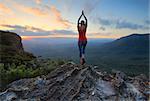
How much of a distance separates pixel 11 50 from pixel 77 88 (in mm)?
15560

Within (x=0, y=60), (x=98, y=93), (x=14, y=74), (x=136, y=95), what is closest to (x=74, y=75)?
(x=98, y=93)

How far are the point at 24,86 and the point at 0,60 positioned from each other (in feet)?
31.4

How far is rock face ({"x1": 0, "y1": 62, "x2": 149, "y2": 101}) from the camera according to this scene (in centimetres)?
1506

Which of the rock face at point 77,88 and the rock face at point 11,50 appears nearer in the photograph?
the rock face at point 77,88

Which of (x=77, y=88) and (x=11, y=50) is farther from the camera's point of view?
(x=11, y=50)

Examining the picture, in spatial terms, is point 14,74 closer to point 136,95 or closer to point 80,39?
point 80,39

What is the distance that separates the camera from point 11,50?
96.9 ft

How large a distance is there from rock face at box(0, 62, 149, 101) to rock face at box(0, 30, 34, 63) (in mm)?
9522

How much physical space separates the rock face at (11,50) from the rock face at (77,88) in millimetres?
9522

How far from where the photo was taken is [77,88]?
15289mm

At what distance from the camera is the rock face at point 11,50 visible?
1041 inches

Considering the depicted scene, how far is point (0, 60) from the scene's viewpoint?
84.2 feet

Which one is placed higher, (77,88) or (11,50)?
(77,88)

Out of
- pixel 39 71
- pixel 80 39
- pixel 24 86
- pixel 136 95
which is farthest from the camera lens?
pixel 39 71
